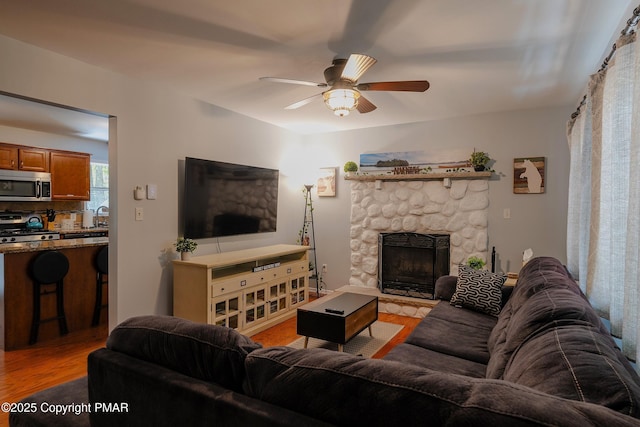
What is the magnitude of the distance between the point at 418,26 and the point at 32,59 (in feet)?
8.79

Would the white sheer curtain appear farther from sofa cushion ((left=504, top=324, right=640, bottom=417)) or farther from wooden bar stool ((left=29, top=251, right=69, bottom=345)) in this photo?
wooden bar stool ((left=29, top=251, right=69, bottom=345))

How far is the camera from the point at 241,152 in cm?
434

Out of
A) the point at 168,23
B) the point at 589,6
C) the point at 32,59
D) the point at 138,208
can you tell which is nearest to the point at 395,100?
the point at 589,6

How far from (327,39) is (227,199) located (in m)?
2.24

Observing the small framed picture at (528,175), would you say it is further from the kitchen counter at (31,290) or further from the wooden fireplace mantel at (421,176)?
the kitchen counter at (31,290)

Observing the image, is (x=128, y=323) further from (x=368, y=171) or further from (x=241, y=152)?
(x=368, y=171)

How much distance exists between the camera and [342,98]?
2578mm

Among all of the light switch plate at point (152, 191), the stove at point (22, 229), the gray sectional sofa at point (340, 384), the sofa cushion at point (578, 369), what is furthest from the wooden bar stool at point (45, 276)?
the sofa cushion at point (578, 369)

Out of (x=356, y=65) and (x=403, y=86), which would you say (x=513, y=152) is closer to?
(x=403, y=86)

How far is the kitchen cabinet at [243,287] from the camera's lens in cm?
328

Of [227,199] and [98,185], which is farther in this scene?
[98,185]

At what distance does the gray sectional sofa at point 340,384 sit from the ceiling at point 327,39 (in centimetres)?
166

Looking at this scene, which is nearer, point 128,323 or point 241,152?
point 128,323

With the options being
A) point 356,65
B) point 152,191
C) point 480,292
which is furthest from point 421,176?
point 152,191
